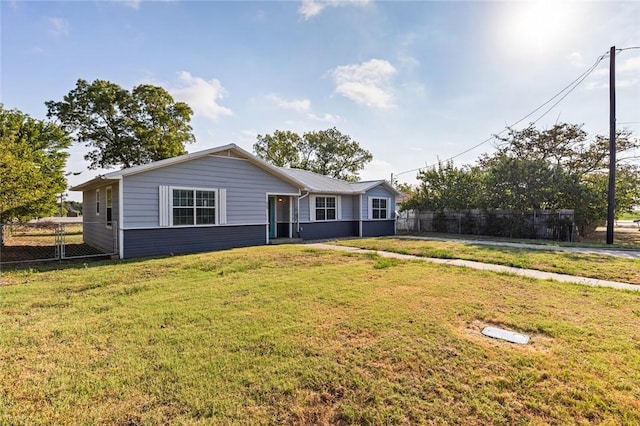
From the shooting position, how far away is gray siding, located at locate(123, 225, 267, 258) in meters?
9.97

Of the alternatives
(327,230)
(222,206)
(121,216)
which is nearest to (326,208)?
(327,230)

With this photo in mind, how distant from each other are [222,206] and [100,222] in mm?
3763

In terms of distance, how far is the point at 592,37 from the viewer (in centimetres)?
1253

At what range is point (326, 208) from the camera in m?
16.2

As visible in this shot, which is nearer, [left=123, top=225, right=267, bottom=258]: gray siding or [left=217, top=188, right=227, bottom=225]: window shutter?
[left=123, top=225, right=267, bottom=258]: gray siding

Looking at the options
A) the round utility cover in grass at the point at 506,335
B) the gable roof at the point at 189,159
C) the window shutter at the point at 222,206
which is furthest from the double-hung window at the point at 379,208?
the round utility cover in grass at the point at 506,335

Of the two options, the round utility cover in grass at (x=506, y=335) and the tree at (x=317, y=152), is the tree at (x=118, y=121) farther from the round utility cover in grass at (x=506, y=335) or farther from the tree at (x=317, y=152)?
the round utility cover in grass at (x=506, y=335)

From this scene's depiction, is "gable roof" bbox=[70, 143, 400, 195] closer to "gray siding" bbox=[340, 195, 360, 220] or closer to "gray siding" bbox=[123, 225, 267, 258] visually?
"gray siding" bbox=[340, 195, 360, 220]

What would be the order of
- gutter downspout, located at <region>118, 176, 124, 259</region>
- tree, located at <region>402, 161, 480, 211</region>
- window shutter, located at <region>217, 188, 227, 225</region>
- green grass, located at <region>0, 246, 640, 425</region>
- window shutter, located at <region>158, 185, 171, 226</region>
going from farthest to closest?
tree, located at <region>402, 161, 480, 211</region>, window shutter, located at <region>217, 188, 227, 225</region>, window shutter, located at <region>158, 185, 171, 226</region>, gutter downspout, located at <region>118, 176, 124, 259</region>, green grass, located at <region>0, 246, 640, 425</region>

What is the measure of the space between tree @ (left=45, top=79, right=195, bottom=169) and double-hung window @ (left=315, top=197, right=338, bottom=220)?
53.0ft

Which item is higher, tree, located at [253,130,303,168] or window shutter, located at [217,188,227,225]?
tree, located at [253,130,303,168]

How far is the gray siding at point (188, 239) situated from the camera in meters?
9.97

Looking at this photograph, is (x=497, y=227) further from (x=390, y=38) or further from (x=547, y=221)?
(x=390, y=38)

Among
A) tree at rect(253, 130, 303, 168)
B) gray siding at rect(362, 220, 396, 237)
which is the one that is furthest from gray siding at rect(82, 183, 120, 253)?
tree at rect(253, 130, 303, 168)
